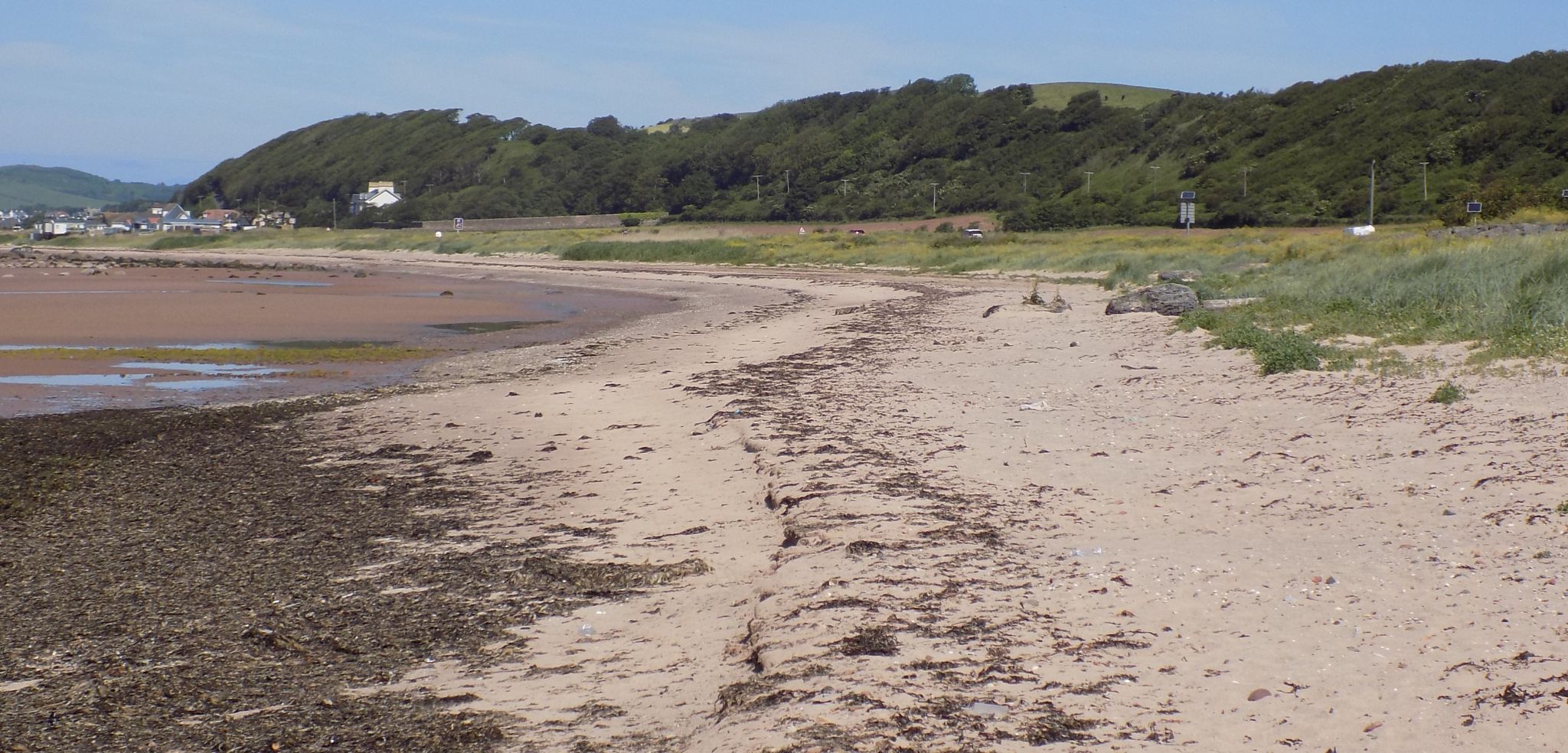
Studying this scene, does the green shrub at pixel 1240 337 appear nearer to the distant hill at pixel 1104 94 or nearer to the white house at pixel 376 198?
the distant hill at pixel 1104 94

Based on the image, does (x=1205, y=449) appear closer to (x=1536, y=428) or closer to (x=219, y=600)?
(x=1536, y=428)

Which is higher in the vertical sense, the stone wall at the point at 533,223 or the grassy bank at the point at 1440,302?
the stone wall at the point at 533,223

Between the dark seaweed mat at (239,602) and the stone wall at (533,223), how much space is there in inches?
3280

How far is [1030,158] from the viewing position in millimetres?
88062

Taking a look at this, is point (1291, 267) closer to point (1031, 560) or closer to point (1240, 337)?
point (1240, 337)

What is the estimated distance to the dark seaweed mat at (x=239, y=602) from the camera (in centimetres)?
411

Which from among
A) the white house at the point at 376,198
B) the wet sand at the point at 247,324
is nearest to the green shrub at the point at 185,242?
the white house at the point at 376,198

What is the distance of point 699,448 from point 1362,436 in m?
4.10

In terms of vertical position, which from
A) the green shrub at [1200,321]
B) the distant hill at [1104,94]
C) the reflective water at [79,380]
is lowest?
the reflective water at [79,380]

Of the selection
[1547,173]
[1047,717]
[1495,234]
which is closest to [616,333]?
[1047,717]

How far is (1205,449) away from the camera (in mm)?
7672

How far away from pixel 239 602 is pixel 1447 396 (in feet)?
22.6

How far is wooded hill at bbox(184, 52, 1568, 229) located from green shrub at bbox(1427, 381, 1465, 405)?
32.4 meters

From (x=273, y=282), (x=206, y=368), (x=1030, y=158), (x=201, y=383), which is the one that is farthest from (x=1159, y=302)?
(x=1030, y=158)
